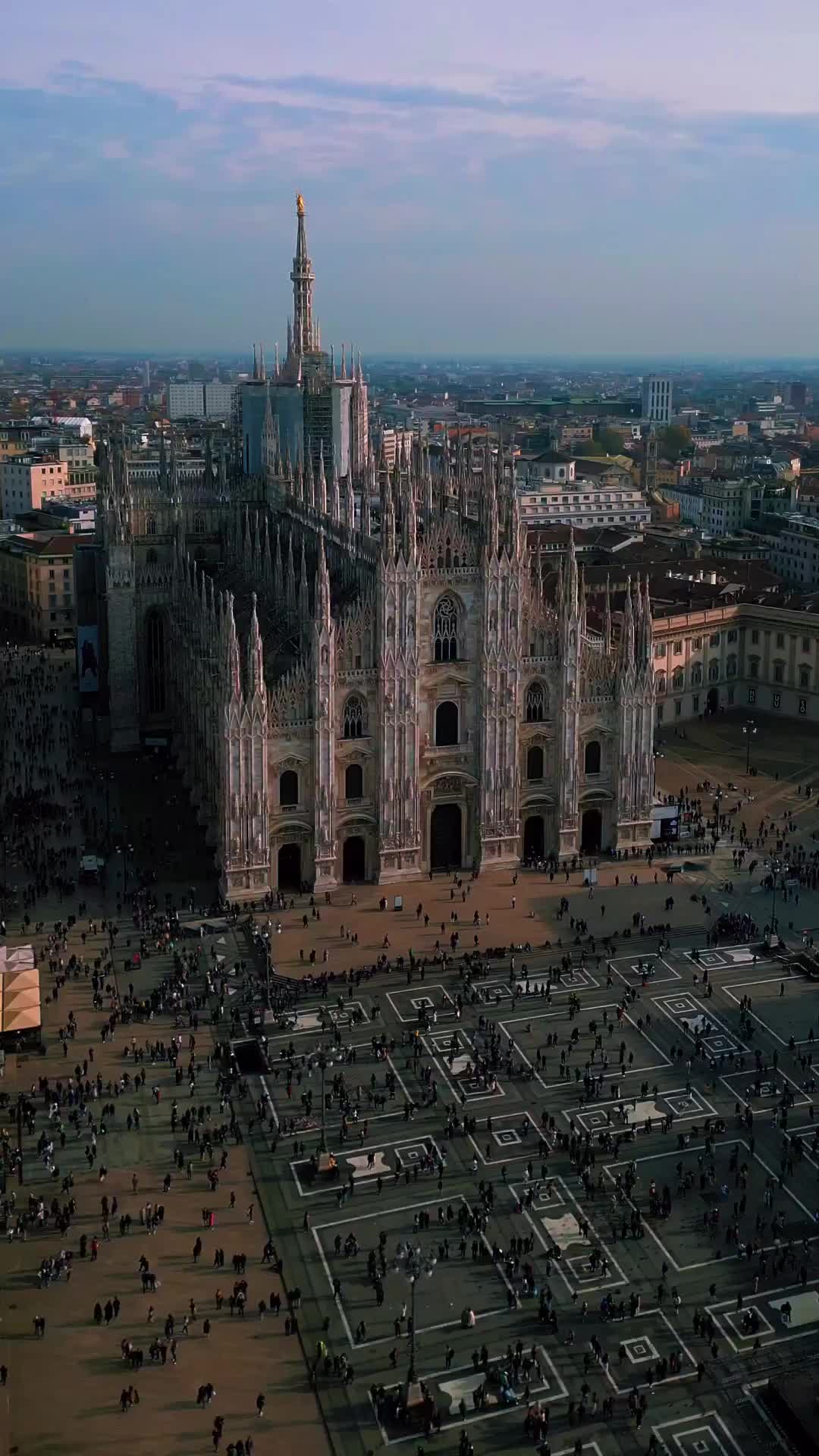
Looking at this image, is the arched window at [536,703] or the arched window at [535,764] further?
the arched window at [535,764]

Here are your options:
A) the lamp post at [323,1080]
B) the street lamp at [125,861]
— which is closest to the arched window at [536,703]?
the street lamp at [125,861]

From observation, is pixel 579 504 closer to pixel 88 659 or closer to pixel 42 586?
pixel 42 586

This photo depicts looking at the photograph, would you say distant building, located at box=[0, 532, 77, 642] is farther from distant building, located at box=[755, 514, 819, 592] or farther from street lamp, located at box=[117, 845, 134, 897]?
distant building, located at box=[755, 514, 819, 592]

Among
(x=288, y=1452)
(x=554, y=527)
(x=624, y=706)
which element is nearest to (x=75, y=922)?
(x=624, y=706)

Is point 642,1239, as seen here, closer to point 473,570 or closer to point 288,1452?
point 288,1452

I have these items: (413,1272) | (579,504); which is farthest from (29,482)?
(413,1272)

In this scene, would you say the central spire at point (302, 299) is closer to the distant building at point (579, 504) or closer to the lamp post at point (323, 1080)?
the distant building at point (579, 504)
